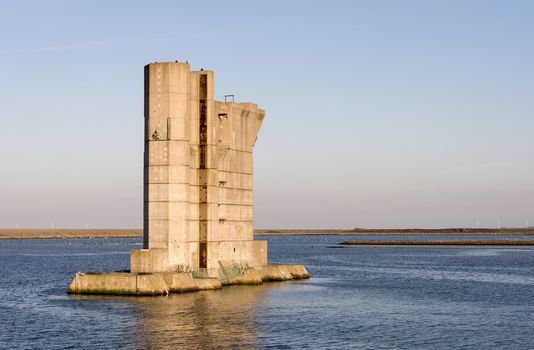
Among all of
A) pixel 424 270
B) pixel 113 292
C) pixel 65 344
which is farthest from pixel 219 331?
pixel 424 270

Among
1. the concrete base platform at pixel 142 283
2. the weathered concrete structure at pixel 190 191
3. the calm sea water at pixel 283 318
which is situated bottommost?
the calm sea water at pixel 283 318

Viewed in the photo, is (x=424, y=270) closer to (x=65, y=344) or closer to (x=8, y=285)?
(x=8, y=285)

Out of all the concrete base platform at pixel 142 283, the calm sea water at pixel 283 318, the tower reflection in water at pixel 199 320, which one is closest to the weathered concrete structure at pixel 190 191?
the concrete base platform at pixel 142 283

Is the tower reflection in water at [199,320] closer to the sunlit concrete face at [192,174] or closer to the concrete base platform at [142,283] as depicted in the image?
the concrete base platform at [142,283]

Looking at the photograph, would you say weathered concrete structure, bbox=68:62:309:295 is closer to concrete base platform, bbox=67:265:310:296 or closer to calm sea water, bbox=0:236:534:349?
concrete base platform, bbox=67:265:310:296

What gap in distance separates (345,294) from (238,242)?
11.7 metres

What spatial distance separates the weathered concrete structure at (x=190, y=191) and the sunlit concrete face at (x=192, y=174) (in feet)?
0.24

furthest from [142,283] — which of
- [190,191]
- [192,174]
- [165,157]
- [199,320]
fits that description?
[199,320]

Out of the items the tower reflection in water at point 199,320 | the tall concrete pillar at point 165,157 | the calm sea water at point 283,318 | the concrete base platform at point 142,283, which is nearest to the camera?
the tower reflection in water at point 199,320

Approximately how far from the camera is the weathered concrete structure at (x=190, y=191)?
5944 cm

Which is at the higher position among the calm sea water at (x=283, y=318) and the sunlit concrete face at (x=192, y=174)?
the sunlit concrete face at (x=192, y=174)

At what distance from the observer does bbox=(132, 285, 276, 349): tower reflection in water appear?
129ft

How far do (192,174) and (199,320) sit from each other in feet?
65.5

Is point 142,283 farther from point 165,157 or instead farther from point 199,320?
point 199,320
